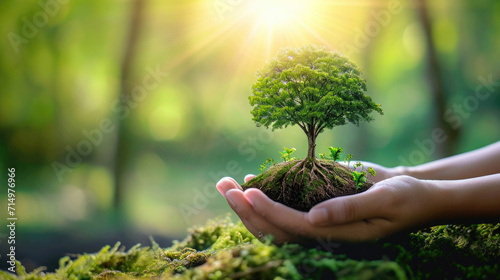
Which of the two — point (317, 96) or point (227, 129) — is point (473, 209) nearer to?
point (317, 96)

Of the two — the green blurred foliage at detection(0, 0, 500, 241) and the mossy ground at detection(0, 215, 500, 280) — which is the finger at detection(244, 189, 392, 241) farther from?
the green blurred foliage at detection(0, 0, 500, 241)

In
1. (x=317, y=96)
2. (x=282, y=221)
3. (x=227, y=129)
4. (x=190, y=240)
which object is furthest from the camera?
(x=227, y=129)

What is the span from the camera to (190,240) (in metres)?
2.90

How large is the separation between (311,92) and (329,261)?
1156mm

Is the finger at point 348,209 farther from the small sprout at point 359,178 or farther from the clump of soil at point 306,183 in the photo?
the small sprout at point 359,178

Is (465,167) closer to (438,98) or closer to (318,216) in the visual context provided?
(318,216)

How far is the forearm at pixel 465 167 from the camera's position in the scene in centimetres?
A: 284

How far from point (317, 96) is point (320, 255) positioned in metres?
1.07

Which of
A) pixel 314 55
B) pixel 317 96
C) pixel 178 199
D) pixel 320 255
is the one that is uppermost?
pixel 178 199

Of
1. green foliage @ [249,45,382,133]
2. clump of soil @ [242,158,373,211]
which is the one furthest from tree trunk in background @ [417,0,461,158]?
clump of soil @ [242,158,373,211]

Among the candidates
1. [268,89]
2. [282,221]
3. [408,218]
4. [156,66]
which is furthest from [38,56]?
[408,218]

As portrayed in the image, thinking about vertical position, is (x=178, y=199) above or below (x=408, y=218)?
above

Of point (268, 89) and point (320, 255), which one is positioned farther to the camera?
point (268, 89)

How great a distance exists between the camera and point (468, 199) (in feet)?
5.85
